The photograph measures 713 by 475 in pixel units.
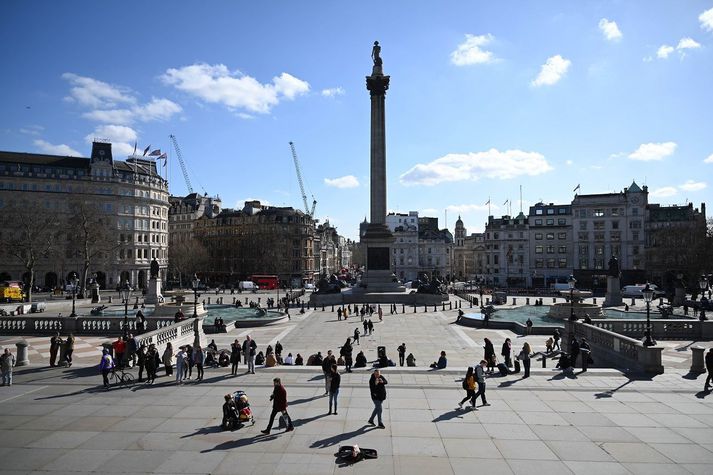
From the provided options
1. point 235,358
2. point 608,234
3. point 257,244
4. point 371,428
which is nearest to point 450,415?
point 371,428

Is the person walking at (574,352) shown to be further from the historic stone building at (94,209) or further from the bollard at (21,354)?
the historic stone building at (94,209)

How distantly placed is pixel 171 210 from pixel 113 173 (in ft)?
136

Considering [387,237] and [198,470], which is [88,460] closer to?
[198,470]

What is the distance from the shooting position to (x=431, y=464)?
34.6ft

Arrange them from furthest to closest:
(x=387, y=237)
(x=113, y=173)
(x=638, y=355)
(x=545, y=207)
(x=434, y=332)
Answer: (x=545, y=207) → (x=113, y=173) → (x=387, y=237) → (x=434, y=332) → (x=638, y=355)

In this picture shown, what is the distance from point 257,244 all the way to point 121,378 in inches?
3477

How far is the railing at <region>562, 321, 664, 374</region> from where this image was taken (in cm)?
1852

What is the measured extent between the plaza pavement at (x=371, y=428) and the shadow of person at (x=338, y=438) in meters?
0.08

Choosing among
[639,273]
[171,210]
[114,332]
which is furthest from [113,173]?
[639,273]

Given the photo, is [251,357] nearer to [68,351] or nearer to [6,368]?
[68,351]

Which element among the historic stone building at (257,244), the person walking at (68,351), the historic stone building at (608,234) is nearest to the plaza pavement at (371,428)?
the person walking at (68,351)

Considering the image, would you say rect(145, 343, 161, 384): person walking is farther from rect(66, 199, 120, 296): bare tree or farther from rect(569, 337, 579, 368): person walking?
rect(66, 199, 120, 296): bare tree

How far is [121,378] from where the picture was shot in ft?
58.3

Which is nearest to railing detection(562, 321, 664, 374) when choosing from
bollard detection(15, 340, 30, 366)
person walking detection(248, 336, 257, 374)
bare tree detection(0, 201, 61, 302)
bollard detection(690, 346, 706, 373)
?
bollard detection(690, 346, 706, 373)
